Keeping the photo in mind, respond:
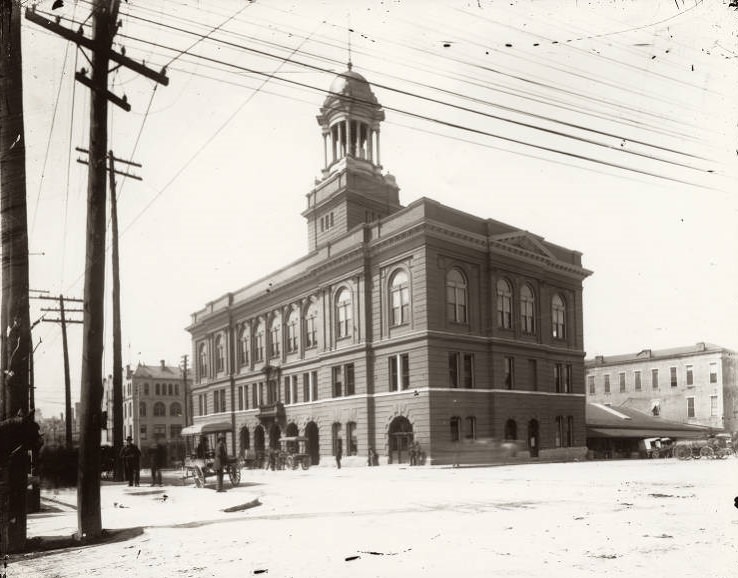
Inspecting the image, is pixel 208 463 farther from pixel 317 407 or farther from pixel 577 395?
pixel 577 395

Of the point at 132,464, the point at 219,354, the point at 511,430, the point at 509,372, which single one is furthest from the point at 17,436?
the point at 219,354

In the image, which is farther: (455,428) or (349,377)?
(349,377)

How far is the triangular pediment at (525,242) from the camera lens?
138ft

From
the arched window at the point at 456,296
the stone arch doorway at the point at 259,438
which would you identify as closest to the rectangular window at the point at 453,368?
the arched window at the point at 456,296

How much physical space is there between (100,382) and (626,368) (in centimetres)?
7031

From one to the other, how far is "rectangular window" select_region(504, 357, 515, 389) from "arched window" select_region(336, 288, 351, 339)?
427 inches

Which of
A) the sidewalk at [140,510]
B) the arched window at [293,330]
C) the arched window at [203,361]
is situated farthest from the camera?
the arched window at [203,361]

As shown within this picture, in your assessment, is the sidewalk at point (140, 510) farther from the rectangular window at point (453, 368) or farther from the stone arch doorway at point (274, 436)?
the stone arch doorway at point (274, 436)

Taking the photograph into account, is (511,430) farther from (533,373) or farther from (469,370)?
(469,370)

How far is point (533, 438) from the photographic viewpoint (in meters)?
43.3

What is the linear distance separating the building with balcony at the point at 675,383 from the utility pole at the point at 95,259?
58.5 m

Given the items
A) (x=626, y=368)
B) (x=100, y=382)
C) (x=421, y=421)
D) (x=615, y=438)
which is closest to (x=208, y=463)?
(x=100, y=382)

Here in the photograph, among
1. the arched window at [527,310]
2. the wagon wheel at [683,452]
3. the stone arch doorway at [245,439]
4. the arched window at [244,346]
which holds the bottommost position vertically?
the stone arch doorway at [245,439]

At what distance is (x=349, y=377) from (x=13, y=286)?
33999 mm
